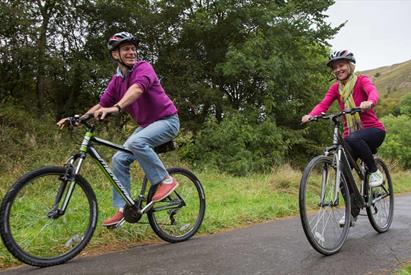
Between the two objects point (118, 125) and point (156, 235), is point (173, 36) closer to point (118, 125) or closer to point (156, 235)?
point (118, 125)

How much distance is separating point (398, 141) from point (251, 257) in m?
63.0

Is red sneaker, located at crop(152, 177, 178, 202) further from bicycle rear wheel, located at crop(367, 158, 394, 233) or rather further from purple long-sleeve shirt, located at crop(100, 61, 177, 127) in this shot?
bicycle rear wheel, located at crop(367, 158, 394, 233)

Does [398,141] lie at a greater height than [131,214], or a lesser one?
lesser

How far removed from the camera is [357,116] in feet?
17.1

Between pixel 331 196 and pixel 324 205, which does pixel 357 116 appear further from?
pixel 324 205

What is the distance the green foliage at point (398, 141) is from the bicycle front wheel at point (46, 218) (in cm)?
5236

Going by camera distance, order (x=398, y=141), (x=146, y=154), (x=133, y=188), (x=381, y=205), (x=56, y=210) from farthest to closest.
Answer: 1. (x=398, y=141)
2. (x=133, y=188)
3. (x=381, y=205)
4. (x=146, y=154)
5. (x=56, y=210)

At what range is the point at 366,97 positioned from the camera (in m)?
5.14

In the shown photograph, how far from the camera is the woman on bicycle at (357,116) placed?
505 cm

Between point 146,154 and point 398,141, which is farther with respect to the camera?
point 398,141

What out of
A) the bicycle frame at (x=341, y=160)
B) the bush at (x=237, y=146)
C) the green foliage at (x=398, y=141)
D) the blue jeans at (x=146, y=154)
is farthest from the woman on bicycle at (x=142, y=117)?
the green foliage at (x=398, y=141)

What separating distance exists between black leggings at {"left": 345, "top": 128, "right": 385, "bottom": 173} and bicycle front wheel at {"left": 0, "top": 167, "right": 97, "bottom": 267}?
301 cm

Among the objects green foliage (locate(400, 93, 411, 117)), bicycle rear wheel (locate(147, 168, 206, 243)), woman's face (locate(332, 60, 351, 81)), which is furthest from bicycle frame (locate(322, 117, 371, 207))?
green foliage (locate(400, 93, 411, 117))

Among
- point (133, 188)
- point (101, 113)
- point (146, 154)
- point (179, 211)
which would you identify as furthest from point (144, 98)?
point (133, 188)
